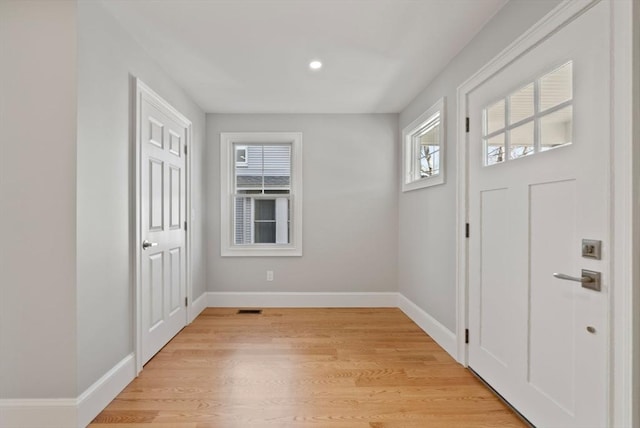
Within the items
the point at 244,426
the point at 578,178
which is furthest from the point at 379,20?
the point at 244,426

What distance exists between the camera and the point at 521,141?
1834 millimetres

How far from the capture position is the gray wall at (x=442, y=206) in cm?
191

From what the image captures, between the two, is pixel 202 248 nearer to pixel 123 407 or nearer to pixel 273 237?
pixel 273 237

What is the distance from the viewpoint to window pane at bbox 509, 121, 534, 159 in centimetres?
177

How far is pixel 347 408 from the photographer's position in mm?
1939

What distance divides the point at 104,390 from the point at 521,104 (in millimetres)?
2991

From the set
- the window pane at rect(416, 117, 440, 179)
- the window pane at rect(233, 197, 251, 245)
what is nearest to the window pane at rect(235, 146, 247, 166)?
the window pane at rect(233, 197, 251, 245)

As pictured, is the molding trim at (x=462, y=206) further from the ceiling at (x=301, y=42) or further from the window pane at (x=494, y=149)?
the ceiling at (x=301, y=42)

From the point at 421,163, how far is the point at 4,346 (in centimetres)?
355

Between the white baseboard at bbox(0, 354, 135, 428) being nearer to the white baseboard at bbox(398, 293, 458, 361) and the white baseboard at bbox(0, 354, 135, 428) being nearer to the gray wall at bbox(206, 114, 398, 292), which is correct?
the gray wall at bbox(206, 114, 398, 292)

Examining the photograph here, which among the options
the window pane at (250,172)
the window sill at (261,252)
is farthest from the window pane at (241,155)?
the window sill at (261,252)

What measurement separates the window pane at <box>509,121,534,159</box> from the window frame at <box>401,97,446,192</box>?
841 mm

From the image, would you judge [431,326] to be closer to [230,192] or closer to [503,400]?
[503,400]

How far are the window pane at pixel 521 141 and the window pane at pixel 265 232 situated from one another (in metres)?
2.88
